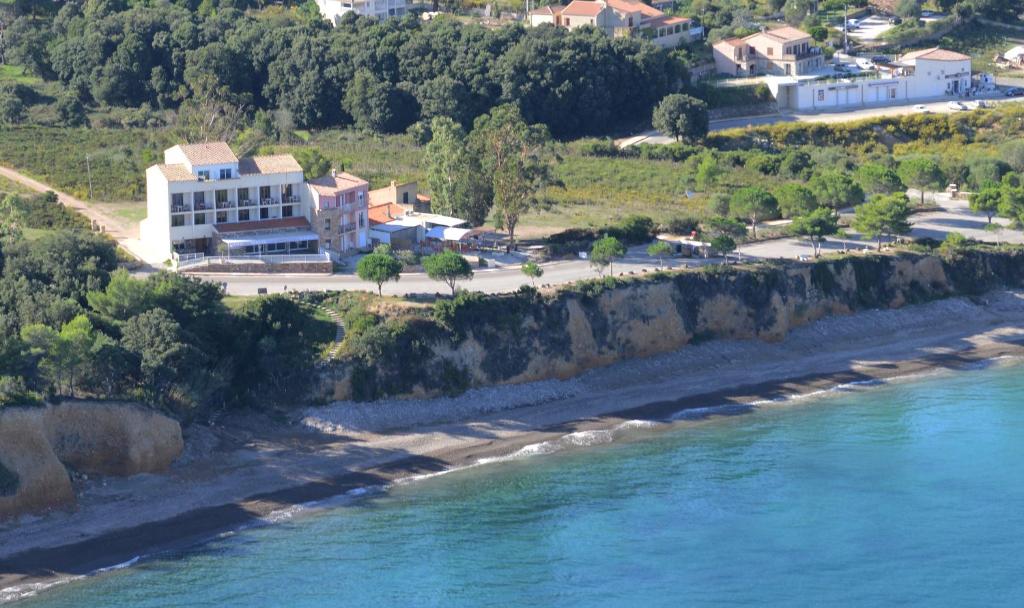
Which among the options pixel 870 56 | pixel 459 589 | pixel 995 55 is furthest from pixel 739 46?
pixel 459 589

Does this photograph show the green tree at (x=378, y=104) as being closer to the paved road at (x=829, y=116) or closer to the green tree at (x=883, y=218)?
the paved road at (x=829, y=116)

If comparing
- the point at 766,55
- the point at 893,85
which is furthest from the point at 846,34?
the point at 893,85

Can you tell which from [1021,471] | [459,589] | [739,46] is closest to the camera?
[459,589]

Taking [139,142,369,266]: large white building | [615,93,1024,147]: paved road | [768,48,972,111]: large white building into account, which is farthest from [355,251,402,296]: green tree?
[768,48,972,111]: large white building

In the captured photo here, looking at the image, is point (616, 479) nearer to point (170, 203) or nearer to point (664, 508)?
point (664, 508)

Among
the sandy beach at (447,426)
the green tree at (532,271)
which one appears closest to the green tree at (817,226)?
the sandy beach at (447,426)

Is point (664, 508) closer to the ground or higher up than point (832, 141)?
closer to the ground

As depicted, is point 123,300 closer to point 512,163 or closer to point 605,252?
point 605,252
